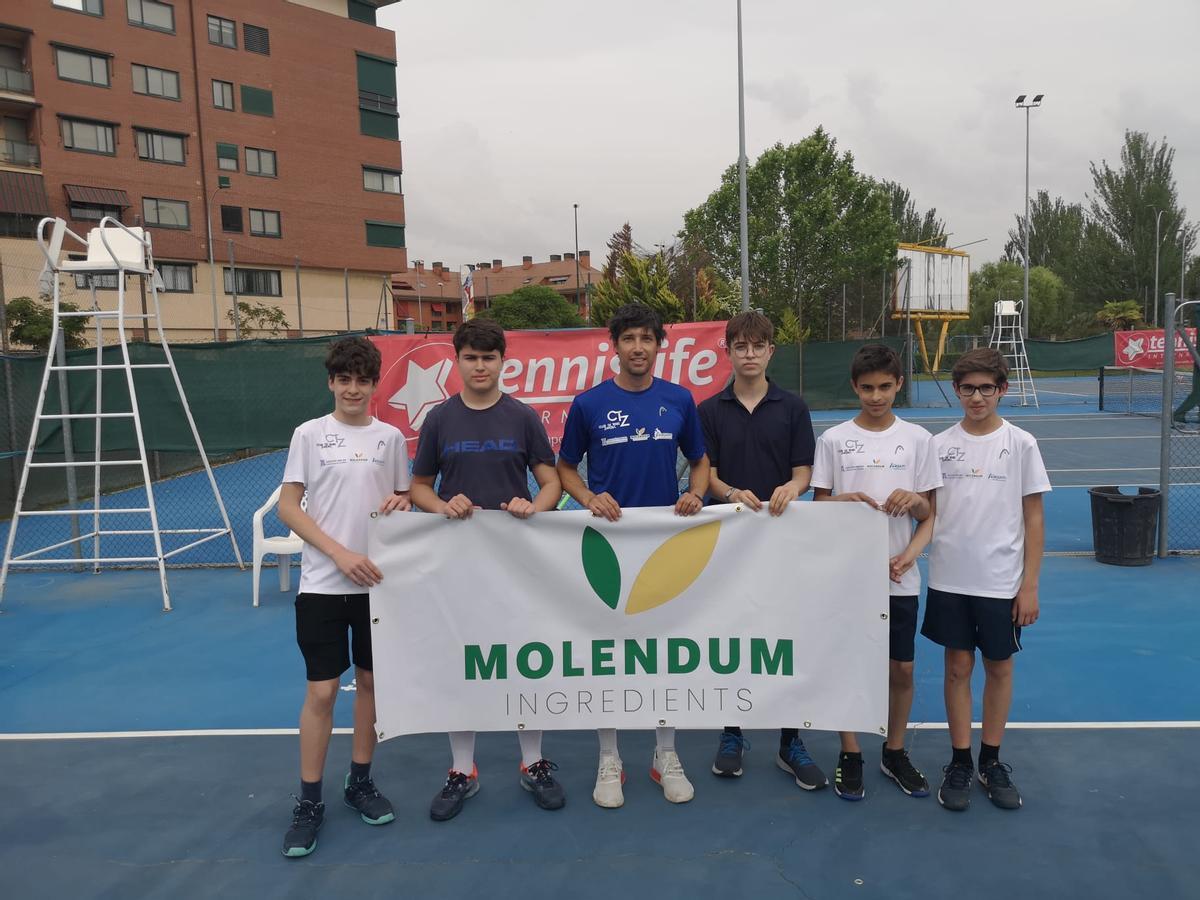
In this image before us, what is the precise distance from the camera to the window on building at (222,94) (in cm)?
3788

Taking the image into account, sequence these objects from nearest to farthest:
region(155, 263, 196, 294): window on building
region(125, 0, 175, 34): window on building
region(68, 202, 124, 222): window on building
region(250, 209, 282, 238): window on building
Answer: region(68, 202, 124, 222): window on building < region(125, 0, 175, 34): window on building < region(155, 263, 196, 294): window on building < region(250, 209, 282, 238): window on building

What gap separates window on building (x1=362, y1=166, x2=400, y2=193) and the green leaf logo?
43409 millimetres

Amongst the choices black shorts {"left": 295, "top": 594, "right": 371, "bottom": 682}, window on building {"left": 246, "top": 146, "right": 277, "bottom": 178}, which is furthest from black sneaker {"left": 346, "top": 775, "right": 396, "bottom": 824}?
window on building {"left": 246, "top": 146, "right": 277, "bottom": 178}

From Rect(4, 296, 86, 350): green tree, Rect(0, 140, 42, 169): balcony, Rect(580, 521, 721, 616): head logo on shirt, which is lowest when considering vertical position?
Rect(580, 521, 721, 616): head logo on shirt

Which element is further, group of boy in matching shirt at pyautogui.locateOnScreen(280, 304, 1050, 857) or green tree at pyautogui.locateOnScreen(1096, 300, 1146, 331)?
green tree at pyautogui.locateOnScreen(1096, 300, 1146, 331)

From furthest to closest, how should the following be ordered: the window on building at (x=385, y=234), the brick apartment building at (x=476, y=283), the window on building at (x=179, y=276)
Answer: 1. the brick apartment building at (x=476, y=283)
2. the window on building at (x=385, y=234)
3. the window on building at (x=179, y=276)

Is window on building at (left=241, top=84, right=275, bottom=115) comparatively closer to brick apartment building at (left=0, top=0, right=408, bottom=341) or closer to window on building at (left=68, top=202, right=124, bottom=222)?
brick apartment building at (left=0, top=0, right=408, bottom=341)

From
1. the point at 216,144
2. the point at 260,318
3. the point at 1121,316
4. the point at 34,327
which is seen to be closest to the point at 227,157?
the point at 216,144

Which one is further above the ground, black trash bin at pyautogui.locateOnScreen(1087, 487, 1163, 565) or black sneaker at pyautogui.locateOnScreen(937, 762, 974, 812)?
black trash bin at pyautogui.locateOnScreen(1087, 487, 1163, 565)

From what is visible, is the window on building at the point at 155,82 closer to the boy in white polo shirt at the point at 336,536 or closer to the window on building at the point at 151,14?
the window on building at the point at 151,14

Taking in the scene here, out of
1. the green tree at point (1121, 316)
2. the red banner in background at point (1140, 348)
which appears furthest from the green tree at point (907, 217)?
the red banner in background at point (1140, 348)

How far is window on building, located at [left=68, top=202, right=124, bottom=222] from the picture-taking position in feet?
111

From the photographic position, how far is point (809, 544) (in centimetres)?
344

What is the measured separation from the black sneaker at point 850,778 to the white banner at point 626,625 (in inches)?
6.9
